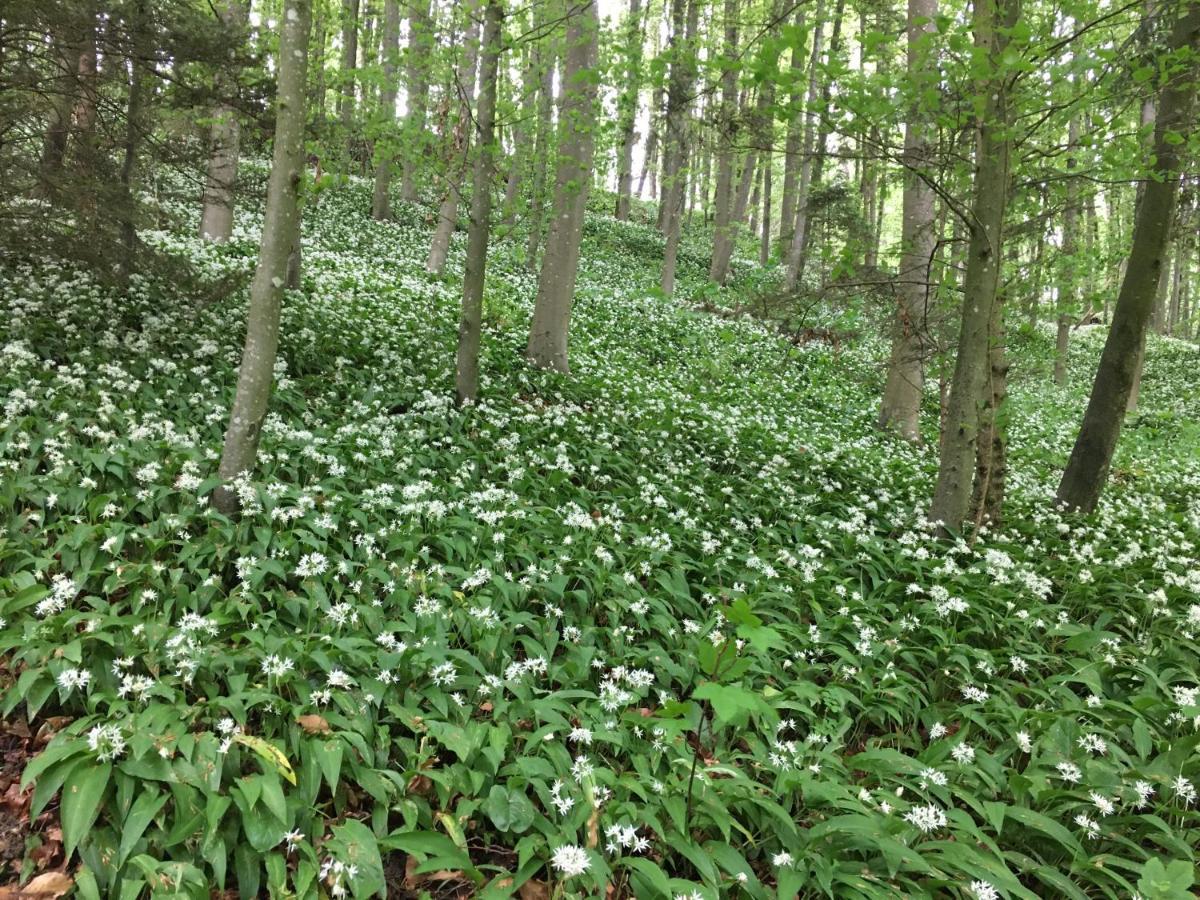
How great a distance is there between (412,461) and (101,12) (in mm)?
5414

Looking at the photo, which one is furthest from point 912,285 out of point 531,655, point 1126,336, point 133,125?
point 133,125

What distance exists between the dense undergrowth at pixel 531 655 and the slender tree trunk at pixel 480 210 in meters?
0.43

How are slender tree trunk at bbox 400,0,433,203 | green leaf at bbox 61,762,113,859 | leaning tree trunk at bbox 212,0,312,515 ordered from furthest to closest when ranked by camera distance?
slender tree trunk at bbox 400,0,433,203, leaning tree trunk at bbox 212,0,312,515, green leaf at bbox 61,762,113,859

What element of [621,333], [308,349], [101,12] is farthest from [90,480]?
[621,333]

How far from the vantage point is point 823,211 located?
1368 cm

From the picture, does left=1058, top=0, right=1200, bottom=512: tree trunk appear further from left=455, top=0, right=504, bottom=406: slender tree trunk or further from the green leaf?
the green leaf

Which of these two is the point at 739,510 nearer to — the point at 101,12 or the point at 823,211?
the point at 101,12

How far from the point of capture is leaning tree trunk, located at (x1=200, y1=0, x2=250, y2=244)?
7.12 m

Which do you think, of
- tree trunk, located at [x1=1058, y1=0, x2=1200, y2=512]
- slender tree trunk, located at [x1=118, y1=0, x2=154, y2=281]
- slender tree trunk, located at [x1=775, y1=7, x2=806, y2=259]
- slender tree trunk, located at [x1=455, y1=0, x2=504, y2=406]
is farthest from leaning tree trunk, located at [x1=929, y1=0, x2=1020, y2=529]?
slender tree trunk, located at [x1=118, y1=0, x2=154, y2=281]

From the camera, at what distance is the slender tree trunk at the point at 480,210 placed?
21.2ft

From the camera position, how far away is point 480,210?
23.0ft

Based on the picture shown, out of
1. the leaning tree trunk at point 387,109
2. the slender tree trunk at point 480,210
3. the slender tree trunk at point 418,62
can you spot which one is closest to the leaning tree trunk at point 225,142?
the leaning tree trunk at point 387,109

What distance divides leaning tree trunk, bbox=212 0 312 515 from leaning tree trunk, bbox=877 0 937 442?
506 centimetres

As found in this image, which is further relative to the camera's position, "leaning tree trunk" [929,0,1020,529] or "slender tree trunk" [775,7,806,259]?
"leaning tree trunk" [929,0,1020,529]
